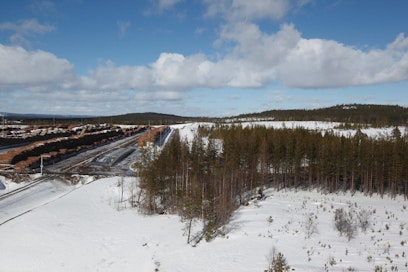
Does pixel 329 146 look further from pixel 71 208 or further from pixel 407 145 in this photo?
pixel 71 208

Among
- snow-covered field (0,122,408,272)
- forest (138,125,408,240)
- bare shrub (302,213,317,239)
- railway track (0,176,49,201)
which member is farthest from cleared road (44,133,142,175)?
bare shrub (302,213,317,239)

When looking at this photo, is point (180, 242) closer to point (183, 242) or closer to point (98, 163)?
point (183, 242)

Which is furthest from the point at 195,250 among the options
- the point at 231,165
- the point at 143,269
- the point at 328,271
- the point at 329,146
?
the point at 329,146

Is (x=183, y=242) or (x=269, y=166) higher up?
(x=269, y=166)

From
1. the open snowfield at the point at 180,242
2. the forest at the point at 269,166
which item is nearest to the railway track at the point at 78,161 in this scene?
the forest at the point at 269,166

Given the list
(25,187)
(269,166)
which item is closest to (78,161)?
(25,187)

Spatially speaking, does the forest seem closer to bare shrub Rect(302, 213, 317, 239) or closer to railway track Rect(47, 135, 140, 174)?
bare shrub Rect(302, 213, 317, 239)
